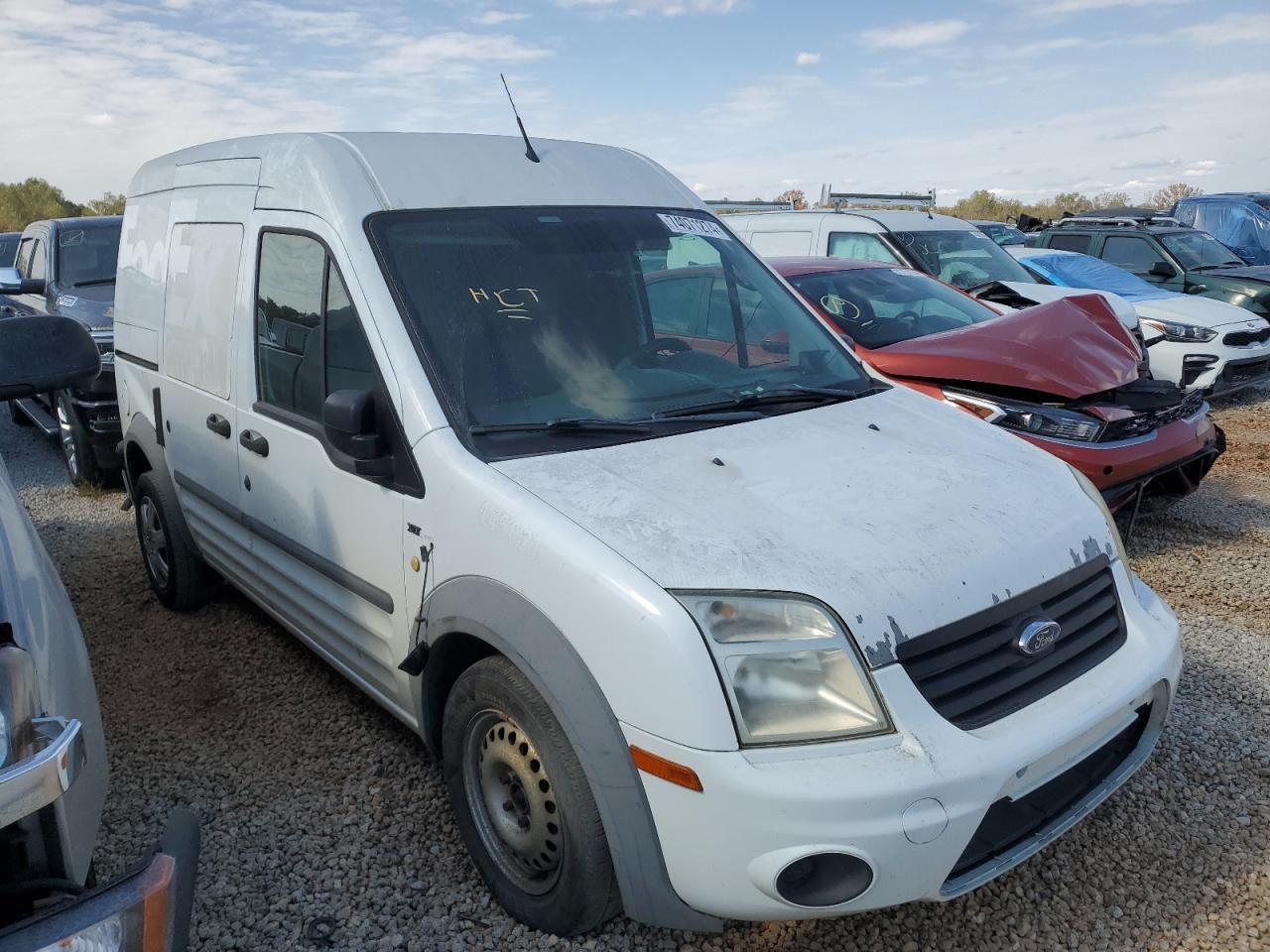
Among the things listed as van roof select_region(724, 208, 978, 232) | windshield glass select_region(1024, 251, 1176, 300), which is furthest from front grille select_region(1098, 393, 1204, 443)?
windshield glass select_region(1024, 251, 1176, 300)

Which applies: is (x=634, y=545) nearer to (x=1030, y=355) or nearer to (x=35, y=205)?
(x=1030, y=355)

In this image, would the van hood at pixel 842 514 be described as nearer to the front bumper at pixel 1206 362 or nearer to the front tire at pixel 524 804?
the front tire at pixel 524 804

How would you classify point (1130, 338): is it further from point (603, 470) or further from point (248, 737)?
point (248, 737)

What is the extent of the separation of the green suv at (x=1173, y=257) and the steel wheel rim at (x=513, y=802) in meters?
11.2

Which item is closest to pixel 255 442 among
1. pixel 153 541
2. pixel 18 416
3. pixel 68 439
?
pixel 153 541

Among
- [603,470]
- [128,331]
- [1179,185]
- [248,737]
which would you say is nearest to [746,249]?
[603,470]

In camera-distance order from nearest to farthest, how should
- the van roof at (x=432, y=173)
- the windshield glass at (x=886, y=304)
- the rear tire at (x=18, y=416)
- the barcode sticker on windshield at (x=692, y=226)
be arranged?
the van roof at (x=432, y=173), the barcode sticker on windshield at (x=692, y=226), the windshield glass at (x=886, y=304), the rear tire at (x=18, y=416)

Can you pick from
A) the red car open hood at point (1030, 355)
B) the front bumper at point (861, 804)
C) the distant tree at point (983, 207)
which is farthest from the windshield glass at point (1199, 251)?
the distant tree at point (983, 207)

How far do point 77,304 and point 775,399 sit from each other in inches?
260

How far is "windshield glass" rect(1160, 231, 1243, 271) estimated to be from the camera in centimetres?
1155

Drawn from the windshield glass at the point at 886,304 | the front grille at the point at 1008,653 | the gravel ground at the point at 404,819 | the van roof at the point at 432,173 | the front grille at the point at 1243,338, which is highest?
the van roof at the point at 432,173

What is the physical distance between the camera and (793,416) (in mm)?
2941

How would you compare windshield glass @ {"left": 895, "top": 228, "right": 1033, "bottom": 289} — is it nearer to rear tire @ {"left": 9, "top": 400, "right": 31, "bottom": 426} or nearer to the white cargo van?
the white cargo van

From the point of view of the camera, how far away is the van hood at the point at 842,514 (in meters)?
2.13
